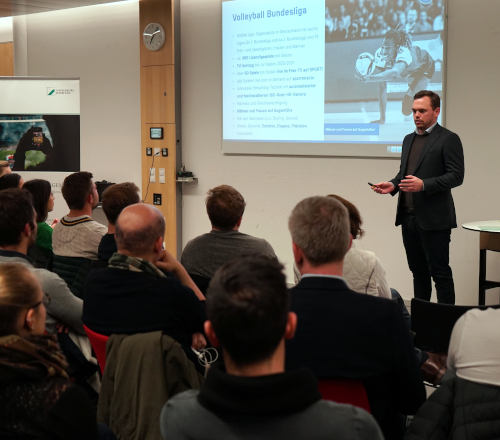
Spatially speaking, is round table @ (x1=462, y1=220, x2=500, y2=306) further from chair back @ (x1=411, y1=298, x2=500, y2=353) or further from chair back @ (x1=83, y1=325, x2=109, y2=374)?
chair back @ (x1=83, y1=325, x2=109, y2=374)

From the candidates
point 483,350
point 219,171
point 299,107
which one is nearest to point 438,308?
point 483,350

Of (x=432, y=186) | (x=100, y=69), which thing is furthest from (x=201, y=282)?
(x=100, y=69)

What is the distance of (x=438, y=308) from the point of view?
2443 mm

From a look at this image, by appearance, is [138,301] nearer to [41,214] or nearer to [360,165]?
[41,214]

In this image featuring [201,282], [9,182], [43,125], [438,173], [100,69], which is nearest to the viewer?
[201,282]

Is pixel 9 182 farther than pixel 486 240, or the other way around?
pixel 486 240

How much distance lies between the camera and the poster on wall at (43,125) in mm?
6445

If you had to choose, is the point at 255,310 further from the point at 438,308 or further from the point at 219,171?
the point at 219,171

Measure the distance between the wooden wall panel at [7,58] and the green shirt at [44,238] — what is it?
4602mm

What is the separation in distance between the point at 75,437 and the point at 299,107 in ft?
14.9

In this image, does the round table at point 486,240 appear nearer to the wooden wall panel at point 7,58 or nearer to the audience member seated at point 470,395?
the audience member seated at point 470,395

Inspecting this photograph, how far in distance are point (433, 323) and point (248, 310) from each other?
1.73 meters

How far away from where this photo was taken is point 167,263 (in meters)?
2.29

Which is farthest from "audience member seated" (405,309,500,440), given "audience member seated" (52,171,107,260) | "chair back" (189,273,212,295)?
"audience member seated" (52,171,107,260)
